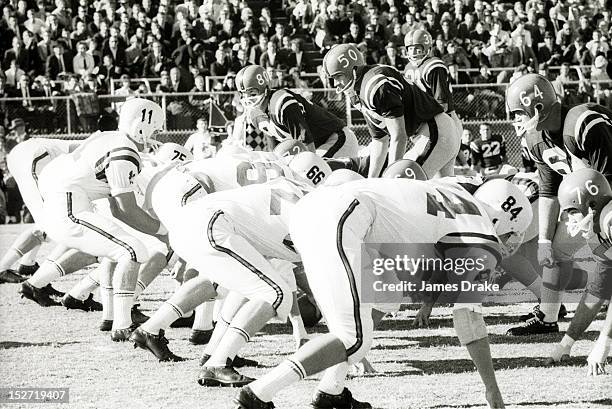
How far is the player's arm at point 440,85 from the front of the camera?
31.0 feet

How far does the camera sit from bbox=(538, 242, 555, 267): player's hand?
7211 mm

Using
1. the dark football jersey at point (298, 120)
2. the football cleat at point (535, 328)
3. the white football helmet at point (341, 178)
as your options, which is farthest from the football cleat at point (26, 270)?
the white football helmet at point (341, 178)

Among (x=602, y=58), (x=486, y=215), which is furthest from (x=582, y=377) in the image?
(x=602, y=58)

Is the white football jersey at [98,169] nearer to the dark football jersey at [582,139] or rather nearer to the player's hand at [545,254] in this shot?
the dark football jersey at [582,139]

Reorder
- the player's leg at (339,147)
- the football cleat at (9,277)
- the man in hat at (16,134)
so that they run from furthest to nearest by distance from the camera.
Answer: the man in hat at (16,134) → the football cleat at (9,277) → the player's leg at (339,147)

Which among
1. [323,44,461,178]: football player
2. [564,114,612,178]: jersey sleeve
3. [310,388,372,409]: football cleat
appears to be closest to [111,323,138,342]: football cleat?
[323,44,461,178]: football player

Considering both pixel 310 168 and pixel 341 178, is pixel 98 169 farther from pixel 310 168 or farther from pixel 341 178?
pixel 341 178

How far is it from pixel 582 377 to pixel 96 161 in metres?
3.76

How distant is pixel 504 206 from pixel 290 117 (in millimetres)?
3872

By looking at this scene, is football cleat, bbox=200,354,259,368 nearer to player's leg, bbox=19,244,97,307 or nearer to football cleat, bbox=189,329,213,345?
football cleat, bbox=189,329,213,345

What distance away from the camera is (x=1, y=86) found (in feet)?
54.4

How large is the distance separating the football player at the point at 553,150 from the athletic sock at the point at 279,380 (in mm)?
2737

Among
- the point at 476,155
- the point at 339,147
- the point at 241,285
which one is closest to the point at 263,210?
the point at 241,285

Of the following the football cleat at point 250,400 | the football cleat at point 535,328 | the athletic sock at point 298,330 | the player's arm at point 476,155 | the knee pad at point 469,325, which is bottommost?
the player's arm at point 476,155
